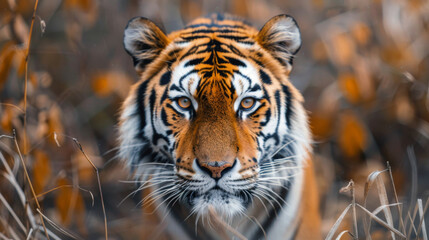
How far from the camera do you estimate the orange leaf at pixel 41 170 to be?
82.4 inches

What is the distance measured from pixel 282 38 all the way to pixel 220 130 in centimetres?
44

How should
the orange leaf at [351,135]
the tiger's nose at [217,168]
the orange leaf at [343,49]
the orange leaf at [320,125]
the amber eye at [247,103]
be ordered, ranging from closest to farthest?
the tiger's nose at [217,168] < the amber eye at [247,103] < the orange leaf at [320,125] < the orange leaf at [343,49] < the orange leaf at [351,135]

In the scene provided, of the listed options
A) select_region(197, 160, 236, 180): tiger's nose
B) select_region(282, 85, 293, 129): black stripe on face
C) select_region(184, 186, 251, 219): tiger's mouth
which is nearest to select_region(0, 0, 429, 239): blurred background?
select_region(282, 85, 293, 129): black stripe on face

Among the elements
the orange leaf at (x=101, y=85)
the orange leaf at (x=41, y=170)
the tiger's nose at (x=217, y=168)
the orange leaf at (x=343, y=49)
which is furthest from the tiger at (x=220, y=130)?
the orange leaf at (x=41, y=170)

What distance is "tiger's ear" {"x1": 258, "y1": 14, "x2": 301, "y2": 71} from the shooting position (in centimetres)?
173

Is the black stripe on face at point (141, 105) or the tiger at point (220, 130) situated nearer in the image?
the tiger at point (220, 130)

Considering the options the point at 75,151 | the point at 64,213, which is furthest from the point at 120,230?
the point at 75,151

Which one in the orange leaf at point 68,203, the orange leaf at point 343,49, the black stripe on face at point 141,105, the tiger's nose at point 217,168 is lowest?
the orange leaf at point 68,203

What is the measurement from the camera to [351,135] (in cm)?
215

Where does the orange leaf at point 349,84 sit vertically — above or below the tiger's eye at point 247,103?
above

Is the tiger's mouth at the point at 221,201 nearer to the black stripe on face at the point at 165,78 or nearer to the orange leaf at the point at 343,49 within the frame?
the black stripe on face at the point at 165,78

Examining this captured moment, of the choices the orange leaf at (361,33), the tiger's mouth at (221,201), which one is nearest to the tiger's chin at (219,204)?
the tiger's mouth at (221,201)

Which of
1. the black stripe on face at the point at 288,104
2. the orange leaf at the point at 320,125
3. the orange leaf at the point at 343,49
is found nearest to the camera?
the black stripe on face at the point at 288,104

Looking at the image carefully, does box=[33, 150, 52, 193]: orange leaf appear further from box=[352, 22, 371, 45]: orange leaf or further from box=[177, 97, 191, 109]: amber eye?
box=[352, 22, 371, 45]: orange leaf
